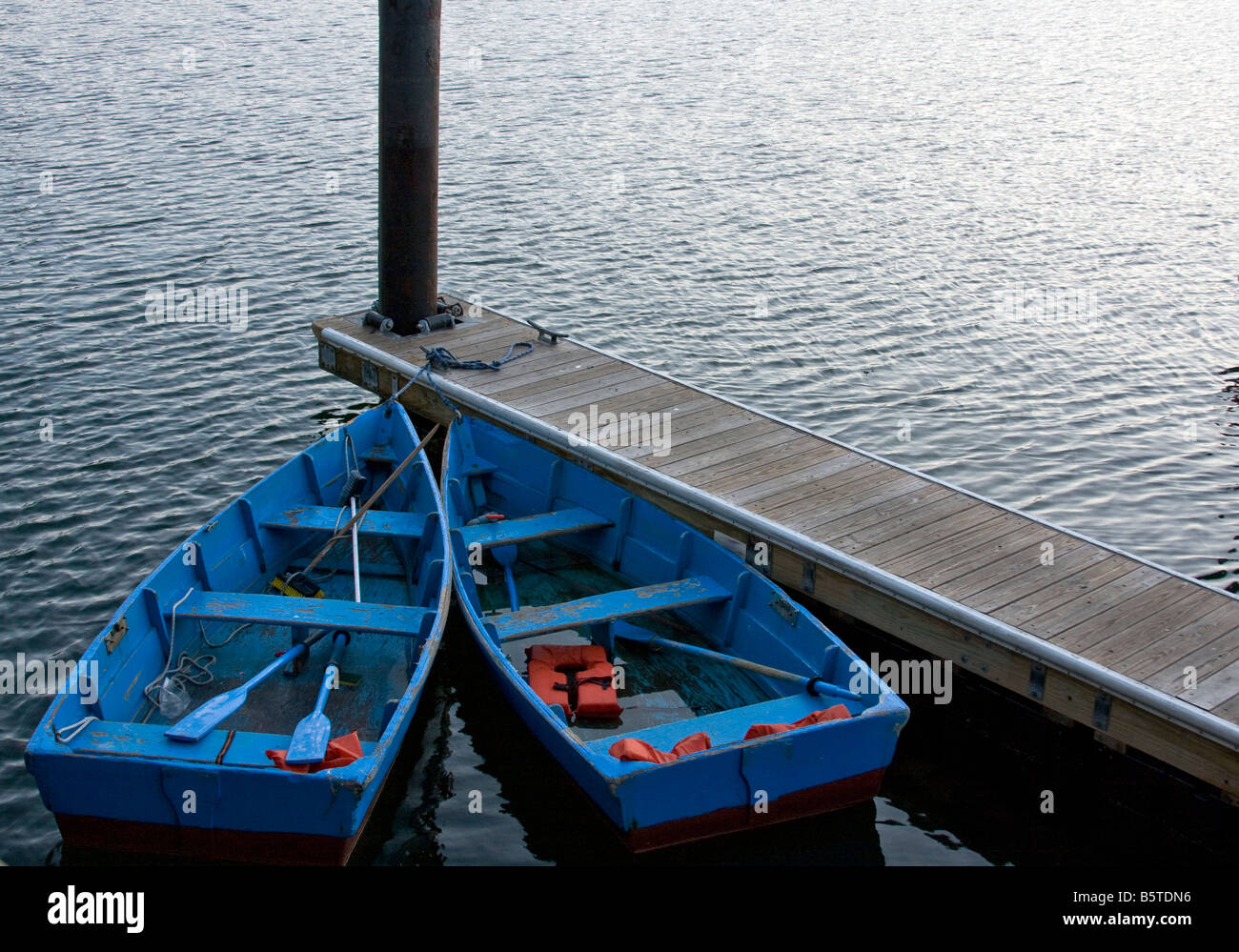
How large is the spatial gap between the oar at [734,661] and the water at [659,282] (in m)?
1.00

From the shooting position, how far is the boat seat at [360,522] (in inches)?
432

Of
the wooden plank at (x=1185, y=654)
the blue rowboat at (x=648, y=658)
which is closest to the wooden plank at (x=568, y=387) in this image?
the blue rowboat at (x=648, y=658)

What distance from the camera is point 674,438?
12.0 metres

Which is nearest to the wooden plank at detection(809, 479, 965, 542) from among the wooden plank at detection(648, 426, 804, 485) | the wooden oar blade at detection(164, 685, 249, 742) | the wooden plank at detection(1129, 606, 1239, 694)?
the wooden plank at detection(648, 426, 804, 485)

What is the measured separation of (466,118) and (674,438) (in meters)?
17.5

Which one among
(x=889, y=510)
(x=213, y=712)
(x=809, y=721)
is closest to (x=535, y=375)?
(x=889, y=510)

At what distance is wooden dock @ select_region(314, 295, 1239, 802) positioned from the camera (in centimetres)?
834

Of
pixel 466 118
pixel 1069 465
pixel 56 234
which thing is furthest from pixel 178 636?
pixel 466 118

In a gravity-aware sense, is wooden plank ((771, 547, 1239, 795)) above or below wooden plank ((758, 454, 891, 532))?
below

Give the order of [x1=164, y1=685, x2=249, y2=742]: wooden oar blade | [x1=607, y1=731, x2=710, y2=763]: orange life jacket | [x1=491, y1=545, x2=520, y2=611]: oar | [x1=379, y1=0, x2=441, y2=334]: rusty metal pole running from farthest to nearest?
[x1=379, y1=0, x2=441, y2=334]: rusty metal pole, [x1=491, y1=545, x2=520, y2=611]: oar, [x1=607, y1=731, x2=710, y2=763]: orange life jacket, [x1=164, y1=685, x2=249, y2=742]: wooden oar blade

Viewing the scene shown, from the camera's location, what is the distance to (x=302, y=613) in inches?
373

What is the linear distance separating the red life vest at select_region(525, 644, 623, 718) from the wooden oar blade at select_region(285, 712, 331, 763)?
5.64 feet

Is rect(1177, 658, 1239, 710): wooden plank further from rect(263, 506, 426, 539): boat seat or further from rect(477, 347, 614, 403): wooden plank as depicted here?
rect(477, 347, 614, 403): wooden plank

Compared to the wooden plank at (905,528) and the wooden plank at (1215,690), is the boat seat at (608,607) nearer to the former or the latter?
the wooden plank at (905,528)
